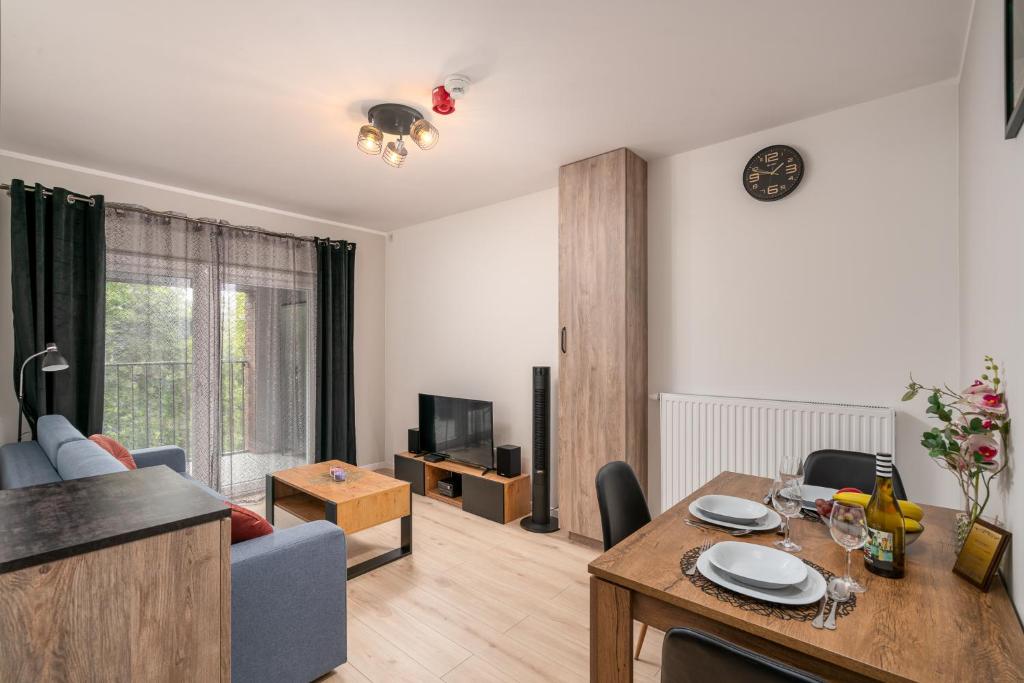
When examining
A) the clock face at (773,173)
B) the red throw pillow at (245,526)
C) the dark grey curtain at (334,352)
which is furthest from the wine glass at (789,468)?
the dark grey curtain at (334,352)

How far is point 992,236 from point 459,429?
11.0ft

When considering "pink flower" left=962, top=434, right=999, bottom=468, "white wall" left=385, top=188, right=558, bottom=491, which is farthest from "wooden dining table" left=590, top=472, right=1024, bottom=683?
"white wall" left=385, top=188, right=558, bottom=491

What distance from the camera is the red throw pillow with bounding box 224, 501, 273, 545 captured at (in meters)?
1.76

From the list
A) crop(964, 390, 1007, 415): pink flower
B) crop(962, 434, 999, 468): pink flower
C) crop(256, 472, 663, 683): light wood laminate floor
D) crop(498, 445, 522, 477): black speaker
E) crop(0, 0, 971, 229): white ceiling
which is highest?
crop(0, 0, 971, 229): white ceiling

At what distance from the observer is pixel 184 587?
125 centimetres

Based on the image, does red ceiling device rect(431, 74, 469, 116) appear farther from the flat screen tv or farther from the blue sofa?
the flat screen tv

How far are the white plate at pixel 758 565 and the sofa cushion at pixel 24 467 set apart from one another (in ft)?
8.35

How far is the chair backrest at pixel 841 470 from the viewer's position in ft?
6.41

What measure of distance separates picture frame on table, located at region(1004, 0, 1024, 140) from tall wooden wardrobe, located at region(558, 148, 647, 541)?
1.83 meters

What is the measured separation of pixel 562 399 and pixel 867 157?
2.13m

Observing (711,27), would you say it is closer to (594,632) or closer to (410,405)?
(594,632)

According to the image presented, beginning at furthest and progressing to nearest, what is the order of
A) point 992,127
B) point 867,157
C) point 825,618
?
point 867,157 < point 992,127 < point 825,618

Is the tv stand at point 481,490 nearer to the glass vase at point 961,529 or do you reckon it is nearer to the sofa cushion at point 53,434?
the sofa cushion at point 53,434

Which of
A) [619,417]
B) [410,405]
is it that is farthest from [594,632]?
[410,405]
